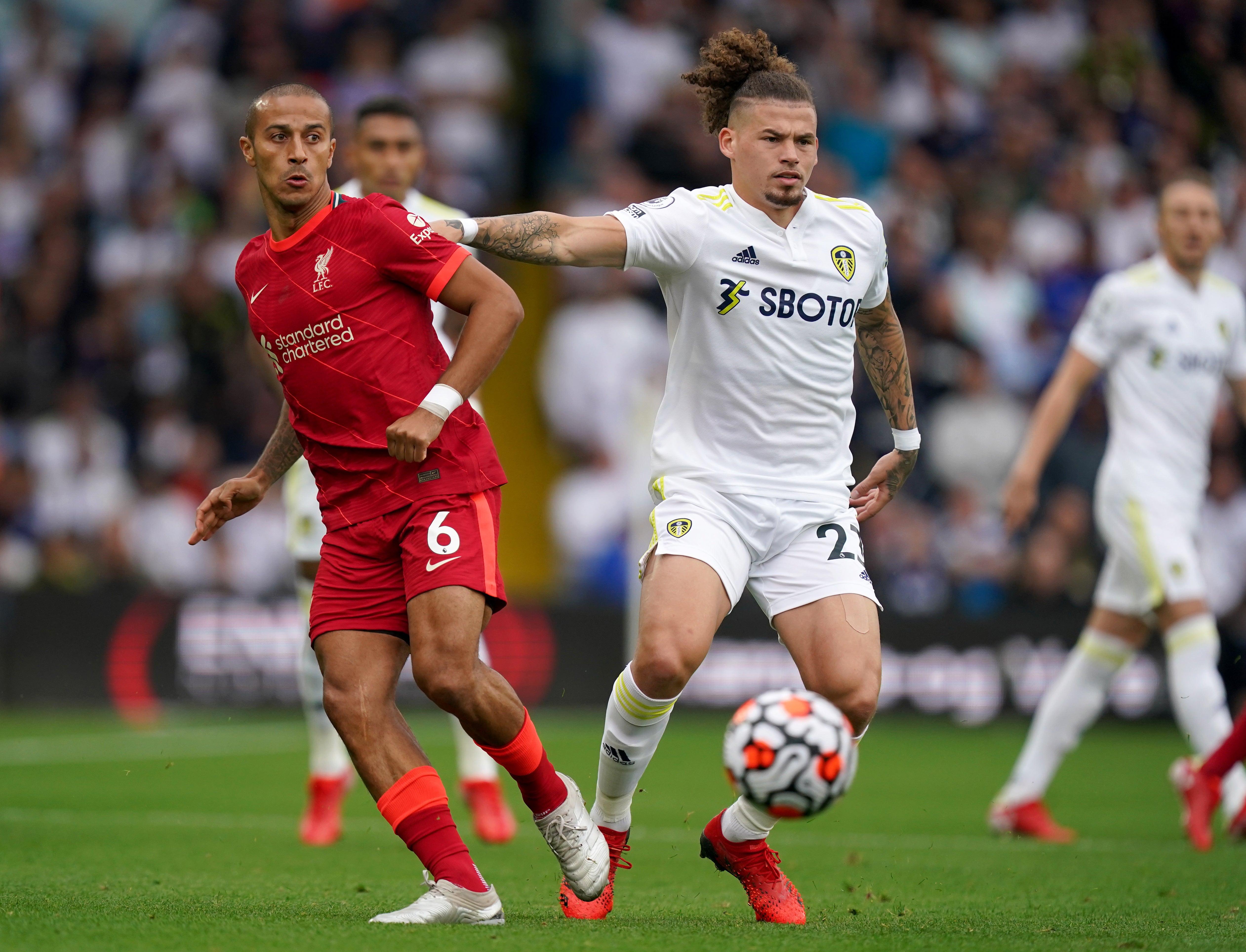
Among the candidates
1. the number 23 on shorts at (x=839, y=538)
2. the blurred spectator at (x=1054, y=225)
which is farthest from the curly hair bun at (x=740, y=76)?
the blurred spectator at (x=1054, y=225)

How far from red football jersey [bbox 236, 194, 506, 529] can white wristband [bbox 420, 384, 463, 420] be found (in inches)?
9.0

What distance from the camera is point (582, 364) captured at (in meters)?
15.9

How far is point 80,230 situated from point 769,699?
14047 mm

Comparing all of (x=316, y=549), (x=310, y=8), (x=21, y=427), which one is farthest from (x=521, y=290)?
(x=316, y=549)

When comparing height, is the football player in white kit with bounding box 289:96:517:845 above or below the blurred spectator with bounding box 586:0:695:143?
below

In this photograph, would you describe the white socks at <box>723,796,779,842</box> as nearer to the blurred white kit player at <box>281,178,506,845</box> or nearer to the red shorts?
the red shorts

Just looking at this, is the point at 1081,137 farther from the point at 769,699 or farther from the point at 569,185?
the point at 769,699

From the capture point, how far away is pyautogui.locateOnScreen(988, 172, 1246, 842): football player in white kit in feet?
27.5

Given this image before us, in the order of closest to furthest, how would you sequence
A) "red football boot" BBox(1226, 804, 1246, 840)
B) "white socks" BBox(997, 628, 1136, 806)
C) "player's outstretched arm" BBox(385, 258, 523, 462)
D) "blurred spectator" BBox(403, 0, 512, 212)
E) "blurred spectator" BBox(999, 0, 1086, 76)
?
"player's outstretched arm" BBox(385, 258, 523, 462), "red football boot" BBox(1226, 804, 1246, 840), "white socks" BBox(997, 628, 1136, 806), "blurred spectator" BBox(403, 0, 512, 212), "blurred spectator" BBox(999, 0, 1086, 76)

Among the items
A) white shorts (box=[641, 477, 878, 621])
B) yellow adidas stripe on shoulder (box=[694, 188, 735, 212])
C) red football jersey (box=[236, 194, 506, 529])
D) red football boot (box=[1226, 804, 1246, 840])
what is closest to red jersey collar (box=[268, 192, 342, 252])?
red football jersey (box=[236, 194, 506, 529])

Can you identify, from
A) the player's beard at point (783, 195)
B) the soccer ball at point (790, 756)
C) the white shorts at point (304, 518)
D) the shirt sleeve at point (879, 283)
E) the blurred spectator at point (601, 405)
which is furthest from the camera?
the blurred spectator at point (601, 405)

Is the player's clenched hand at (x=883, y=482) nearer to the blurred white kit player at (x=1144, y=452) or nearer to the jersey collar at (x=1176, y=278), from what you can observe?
the blurred white kit player at (x=1144, y=452)

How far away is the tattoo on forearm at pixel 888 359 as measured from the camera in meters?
6.16

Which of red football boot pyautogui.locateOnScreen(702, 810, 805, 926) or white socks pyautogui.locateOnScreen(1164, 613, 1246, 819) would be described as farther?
white socks pyautogui.locateOnScreen(1164, 613, 1246, 819)
